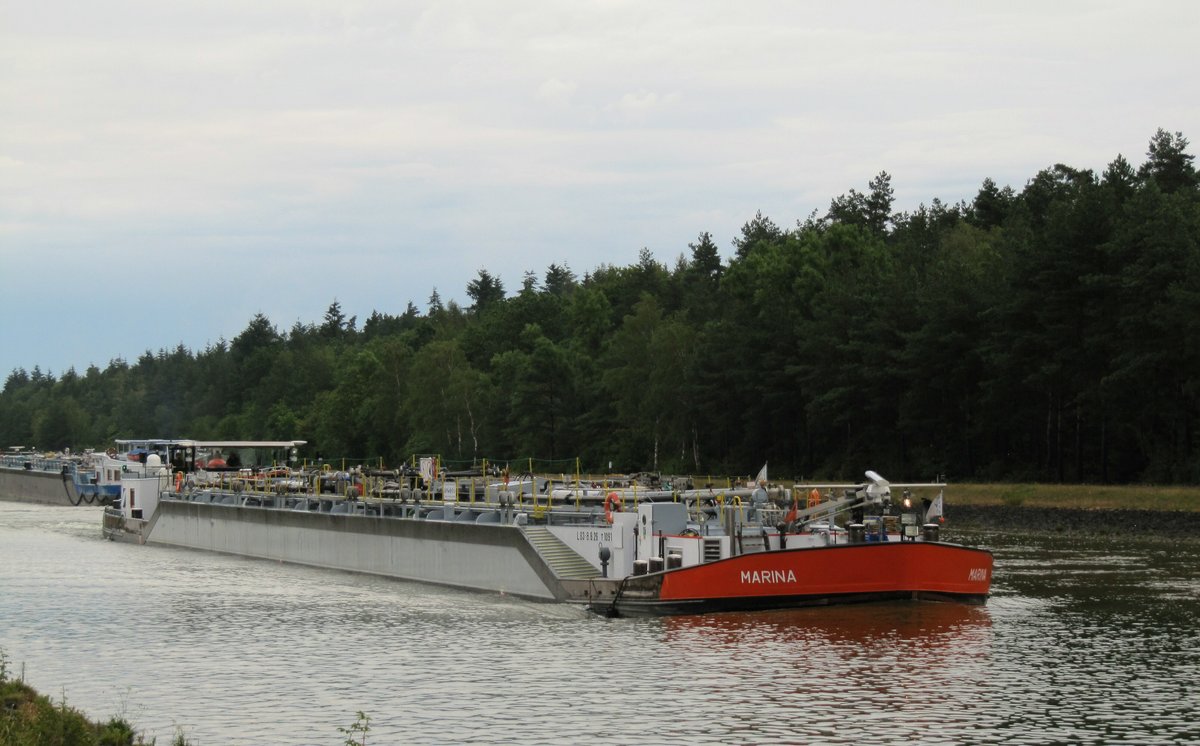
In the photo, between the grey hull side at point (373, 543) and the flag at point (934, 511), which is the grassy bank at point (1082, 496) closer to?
the flag at point (934, 511)

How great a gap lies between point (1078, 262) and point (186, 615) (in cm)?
5604

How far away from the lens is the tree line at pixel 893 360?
82.7 metres

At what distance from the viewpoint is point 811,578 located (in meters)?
40.2

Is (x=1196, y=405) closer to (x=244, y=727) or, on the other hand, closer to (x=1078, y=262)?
(x=1078, y=262)

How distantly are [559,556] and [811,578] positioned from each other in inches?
339

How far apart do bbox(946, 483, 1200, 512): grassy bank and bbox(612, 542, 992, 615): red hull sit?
1319 inches

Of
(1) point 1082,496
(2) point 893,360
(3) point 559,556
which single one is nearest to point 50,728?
(3) point 559,556

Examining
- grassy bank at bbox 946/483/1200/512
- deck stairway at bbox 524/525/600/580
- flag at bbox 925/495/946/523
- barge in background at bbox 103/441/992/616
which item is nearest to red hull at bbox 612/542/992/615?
barge in background at bbox 103/441/992/616

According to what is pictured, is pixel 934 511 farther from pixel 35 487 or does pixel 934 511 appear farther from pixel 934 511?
pixel 35 487

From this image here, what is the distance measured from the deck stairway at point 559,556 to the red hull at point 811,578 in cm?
451

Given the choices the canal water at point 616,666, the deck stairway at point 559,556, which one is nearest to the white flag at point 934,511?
the canal water at point 616,666

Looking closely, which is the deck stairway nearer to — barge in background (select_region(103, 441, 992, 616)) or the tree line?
barge in background (select_region(103, 441, 992, 616))

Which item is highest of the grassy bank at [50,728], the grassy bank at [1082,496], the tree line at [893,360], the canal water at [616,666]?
the tree line at [893,360]

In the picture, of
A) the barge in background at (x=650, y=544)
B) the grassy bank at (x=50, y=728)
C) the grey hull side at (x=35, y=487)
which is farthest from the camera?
the grey hull side at (x=35, y=487)
